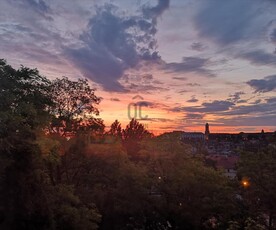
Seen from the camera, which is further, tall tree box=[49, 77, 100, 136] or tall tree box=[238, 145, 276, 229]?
tall tree box=[49, 77, 100, 136]

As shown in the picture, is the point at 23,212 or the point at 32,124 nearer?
the point at 23,212

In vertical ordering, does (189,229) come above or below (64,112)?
below

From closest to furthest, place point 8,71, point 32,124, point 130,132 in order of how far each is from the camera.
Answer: point 32,124
point 8,71
point 130,132

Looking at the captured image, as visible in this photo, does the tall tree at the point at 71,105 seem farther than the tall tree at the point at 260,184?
Yes

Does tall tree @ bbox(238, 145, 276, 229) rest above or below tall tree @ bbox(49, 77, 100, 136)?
below

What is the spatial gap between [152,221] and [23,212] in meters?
12.0

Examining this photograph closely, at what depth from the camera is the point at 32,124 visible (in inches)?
651

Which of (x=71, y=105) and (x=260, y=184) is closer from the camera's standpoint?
(x=260, y=184)

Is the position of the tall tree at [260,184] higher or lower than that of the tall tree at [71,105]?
lower


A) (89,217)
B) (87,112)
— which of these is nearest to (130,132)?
(87,112)

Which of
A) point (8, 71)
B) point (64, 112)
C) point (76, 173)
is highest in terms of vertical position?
point (8, 71)

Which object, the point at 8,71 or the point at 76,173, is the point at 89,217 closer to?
the point at 76,173

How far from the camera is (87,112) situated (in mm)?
25203

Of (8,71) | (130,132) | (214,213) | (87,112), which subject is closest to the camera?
(8,71)
